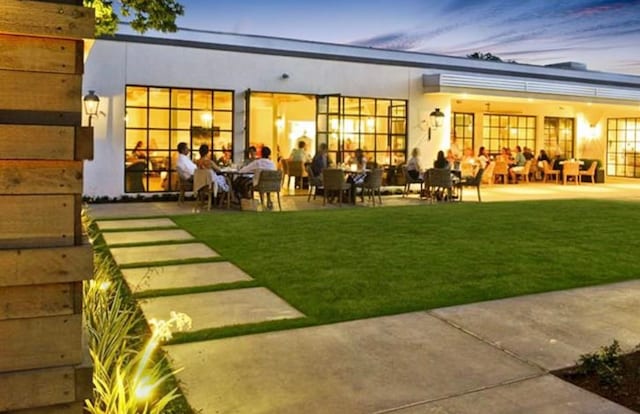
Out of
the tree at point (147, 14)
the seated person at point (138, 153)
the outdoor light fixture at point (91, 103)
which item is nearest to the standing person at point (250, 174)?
the seated person at point (138, 153)

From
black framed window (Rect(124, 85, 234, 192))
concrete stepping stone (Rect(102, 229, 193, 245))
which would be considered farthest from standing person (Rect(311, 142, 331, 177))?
concrete stepping stone (Rect(102, 229, 193, 245))

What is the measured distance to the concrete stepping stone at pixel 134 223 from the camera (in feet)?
30.9

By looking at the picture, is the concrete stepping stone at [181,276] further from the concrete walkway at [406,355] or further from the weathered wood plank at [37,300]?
the weathered wood plank at [37,300]

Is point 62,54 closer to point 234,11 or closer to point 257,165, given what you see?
point 257,165

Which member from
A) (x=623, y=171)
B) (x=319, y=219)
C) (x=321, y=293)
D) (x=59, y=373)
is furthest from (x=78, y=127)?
(x=623, y=171)

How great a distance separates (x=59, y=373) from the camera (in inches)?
87.7

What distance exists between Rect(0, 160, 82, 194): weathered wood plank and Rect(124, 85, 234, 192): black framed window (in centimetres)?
1219

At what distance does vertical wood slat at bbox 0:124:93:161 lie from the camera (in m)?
2.16

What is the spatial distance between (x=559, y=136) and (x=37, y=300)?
959 inches

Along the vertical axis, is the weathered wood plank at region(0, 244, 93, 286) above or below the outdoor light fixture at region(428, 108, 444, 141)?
below

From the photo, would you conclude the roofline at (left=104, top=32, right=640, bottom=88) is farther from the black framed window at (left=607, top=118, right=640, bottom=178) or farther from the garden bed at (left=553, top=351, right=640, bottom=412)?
the garden bed at (left=553, top=351, right=640, bottom=412)

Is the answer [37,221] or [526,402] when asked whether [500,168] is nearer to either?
[526,402]

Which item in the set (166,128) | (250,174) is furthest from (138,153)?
(250,174)

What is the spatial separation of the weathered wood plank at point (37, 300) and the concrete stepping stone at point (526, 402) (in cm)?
162
